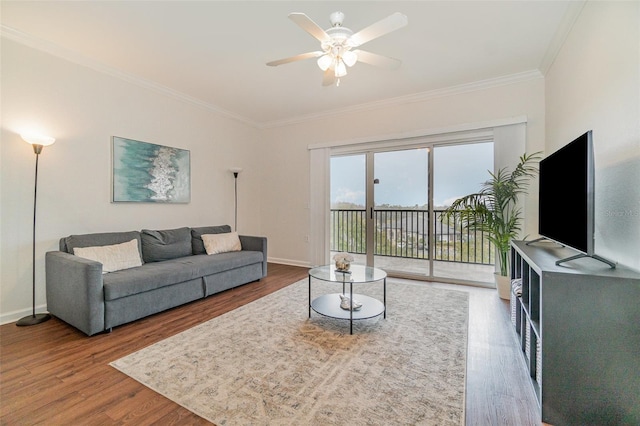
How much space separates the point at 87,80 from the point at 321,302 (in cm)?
359

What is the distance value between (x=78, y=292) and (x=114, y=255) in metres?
0.58

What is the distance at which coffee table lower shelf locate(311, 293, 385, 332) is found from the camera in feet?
7.98

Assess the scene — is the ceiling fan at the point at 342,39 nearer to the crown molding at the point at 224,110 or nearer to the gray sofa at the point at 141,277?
the crown molding at the point at 224,110

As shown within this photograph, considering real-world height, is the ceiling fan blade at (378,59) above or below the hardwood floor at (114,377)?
above

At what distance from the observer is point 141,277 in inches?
104

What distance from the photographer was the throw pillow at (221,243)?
3.90 metres

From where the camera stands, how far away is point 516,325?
2422 mm

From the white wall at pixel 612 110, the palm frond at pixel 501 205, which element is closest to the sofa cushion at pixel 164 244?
the palm frond at pixel 501 205

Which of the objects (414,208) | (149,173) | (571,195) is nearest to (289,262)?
(414,208)

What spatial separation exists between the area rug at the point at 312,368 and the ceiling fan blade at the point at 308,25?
231cm

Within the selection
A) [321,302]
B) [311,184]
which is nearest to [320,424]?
[321,302]

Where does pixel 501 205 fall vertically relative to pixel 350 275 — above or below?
above

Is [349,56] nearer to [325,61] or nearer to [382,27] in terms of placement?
[325,61]

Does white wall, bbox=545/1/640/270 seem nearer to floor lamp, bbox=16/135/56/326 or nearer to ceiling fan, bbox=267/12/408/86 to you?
ceiling fan, bbox=267/12/408/86
